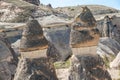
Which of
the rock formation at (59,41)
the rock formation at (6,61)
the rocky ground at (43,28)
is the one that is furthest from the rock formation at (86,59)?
the rock formation at (59,41)

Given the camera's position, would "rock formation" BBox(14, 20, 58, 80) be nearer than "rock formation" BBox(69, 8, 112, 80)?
No

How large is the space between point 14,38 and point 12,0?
21966mm

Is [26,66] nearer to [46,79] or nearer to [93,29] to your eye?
[46,79]

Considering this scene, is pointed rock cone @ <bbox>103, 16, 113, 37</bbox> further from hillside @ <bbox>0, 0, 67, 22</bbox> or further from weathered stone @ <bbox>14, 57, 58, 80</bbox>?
weathered stone @ <bbox>14, 57, 58, 80</bbox>

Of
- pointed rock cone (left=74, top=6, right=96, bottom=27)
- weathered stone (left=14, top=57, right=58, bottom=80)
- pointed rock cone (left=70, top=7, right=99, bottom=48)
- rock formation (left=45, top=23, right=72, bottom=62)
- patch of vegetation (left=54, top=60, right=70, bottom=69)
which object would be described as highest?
pointed rock cone (left=74, top=6, right=96, bottom=27)

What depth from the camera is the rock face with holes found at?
76.9ft

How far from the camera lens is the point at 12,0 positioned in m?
81.1

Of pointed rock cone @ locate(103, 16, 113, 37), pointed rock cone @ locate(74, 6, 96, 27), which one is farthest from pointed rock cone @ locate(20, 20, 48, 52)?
pointed rock cone @ locate(103, 16, 113, 37)

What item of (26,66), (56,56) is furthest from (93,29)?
(56,56)

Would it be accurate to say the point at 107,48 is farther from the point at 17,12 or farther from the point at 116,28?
the point at 17,12

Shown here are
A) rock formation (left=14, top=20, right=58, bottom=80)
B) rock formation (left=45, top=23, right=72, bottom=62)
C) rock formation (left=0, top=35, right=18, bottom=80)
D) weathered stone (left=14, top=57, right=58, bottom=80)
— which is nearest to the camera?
weathered stone (left=14, top=57, right=58, bottom=80)

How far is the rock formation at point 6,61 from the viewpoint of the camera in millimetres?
43537

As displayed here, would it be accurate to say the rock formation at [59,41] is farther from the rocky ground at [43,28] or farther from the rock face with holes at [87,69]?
the rock face with holes at [87,69]

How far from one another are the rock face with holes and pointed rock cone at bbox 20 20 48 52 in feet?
7.39
